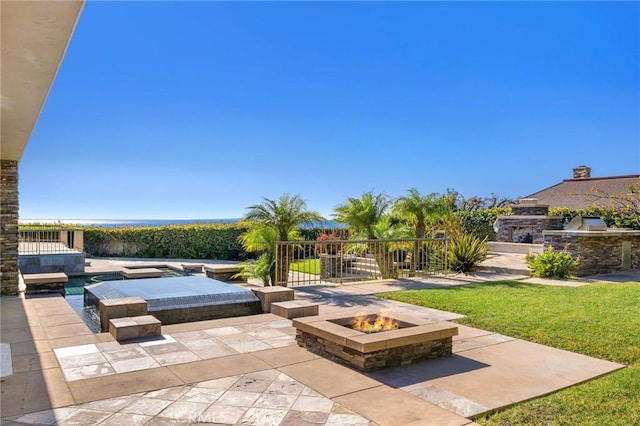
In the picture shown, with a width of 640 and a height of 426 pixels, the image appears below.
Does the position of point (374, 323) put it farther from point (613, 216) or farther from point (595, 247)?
point (613, 216)

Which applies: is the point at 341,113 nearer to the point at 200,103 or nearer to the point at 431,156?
the point at 200,103

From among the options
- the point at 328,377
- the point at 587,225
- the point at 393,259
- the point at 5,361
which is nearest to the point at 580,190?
the point at 587,225

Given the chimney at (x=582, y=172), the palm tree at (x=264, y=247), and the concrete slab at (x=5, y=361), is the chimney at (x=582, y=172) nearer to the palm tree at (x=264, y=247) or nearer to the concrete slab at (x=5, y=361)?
the palm tree at (x=264, y=247)

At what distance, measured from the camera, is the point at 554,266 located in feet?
35.3

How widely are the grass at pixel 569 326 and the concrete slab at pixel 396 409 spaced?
28 centimetres

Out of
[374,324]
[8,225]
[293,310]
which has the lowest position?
[293,310]

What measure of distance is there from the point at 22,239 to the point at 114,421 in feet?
53.0

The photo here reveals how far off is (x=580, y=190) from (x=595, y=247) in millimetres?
14273

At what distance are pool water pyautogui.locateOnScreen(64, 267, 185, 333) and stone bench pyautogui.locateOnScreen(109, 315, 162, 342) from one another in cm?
104

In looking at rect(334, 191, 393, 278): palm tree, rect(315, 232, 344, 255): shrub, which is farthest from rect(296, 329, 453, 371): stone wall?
rect(334, 191, 393, 278): palm tree

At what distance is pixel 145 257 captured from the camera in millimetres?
19266

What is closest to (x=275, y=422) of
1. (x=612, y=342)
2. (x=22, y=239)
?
(x=612, y=342)

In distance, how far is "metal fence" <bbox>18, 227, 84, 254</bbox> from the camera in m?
14.0

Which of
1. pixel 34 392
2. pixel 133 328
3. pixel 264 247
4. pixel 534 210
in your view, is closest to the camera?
pixel 34 392
